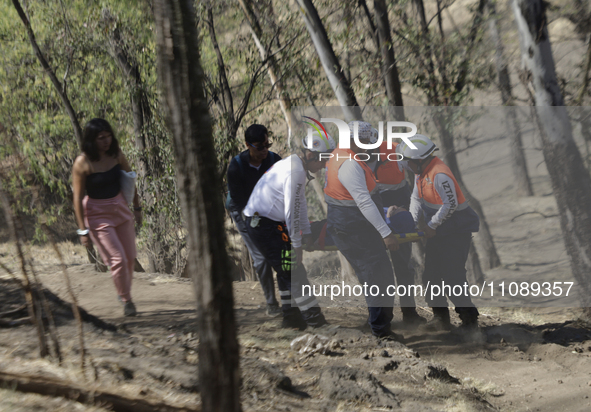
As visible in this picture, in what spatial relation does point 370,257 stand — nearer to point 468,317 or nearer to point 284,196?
point 284,196

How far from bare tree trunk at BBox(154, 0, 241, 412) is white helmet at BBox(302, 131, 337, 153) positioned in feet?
9.96

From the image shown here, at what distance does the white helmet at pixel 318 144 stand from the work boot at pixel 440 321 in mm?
2180

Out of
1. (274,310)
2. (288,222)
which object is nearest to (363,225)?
(288,222)

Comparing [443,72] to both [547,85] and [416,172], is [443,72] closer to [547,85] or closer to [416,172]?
[547,85]

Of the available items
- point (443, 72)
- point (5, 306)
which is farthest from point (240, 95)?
point (5, 306)

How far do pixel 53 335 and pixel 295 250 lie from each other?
2290 mm

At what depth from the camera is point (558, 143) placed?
617cm

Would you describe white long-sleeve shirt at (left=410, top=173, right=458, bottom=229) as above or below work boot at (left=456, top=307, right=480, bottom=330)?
above

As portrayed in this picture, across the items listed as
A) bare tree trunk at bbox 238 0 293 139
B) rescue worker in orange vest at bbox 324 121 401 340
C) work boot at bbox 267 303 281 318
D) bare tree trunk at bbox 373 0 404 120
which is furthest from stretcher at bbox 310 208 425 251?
bare tree trunk at bbox 238 0 293 139

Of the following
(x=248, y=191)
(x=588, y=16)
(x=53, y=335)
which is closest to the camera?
(x=53, y=335)

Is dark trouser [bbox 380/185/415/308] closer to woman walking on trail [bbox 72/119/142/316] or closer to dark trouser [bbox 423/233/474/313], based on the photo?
dark trouser [bbox 423/233/474/313]

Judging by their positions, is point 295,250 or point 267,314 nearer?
point 295,250

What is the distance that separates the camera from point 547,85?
19.8 feet

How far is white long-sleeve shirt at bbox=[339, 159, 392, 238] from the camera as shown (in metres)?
4.93
